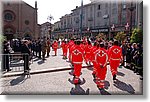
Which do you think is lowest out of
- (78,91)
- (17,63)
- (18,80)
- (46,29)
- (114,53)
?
(78,91)

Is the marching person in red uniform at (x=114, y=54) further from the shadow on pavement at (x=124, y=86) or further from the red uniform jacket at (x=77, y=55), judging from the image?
the red uniform jacket at (x=77, y=55)

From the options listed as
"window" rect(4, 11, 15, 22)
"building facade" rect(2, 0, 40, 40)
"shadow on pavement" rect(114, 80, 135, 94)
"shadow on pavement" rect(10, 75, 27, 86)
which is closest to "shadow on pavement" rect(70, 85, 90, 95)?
"shadow on pavement" rect(114, 80, 135, 94)

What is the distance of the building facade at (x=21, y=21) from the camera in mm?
41000

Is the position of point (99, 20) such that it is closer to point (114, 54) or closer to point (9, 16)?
point (9, 16)

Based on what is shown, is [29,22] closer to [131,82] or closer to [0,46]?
[0,46]

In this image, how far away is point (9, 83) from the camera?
8617 mm

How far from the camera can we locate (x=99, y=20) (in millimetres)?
46406

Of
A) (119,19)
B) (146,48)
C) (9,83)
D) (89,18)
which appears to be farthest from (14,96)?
(89,18)

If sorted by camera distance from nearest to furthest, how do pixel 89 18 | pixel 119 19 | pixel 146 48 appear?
pixel 146 48 < pixel 119 19 < pixel 89 18

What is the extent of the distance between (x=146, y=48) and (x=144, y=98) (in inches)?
60.3

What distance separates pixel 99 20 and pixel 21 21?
1461 cm

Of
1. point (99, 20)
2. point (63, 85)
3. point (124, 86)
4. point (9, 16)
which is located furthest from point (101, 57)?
point (99, 20)

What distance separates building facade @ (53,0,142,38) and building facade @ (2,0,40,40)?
4647mm

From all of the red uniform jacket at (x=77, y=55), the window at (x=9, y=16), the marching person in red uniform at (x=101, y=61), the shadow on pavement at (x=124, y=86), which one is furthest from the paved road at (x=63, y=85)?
the window at (x=9, y=16)
